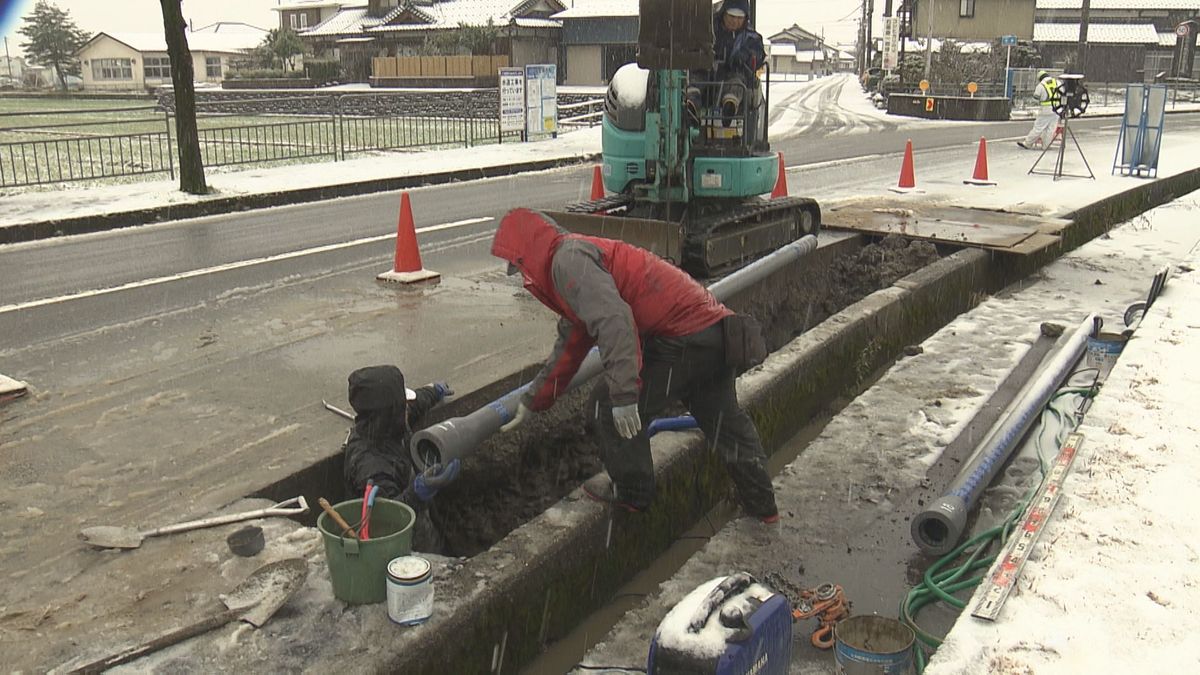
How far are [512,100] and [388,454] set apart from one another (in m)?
18.8

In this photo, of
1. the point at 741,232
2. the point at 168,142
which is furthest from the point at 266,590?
the point at 168,142

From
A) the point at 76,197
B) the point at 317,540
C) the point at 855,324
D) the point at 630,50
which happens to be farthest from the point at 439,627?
the point at 630,50

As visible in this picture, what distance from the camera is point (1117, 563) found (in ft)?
11.2

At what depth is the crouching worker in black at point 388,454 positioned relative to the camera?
4586 millimetres

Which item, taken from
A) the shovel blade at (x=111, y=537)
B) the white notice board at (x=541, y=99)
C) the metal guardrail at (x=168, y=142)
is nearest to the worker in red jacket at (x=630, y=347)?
the shovel blade at (x=111, y=537)

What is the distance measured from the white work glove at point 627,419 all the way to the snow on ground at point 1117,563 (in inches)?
54.4

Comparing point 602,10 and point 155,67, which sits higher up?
point 602,10

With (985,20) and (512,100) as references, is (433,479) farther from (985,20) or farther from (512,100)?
(985,20)

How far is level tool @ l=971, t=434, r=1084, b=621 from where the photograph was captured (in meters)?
3.18

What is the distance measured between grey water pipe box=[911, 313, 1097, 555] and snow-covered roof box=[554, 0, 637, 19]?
41.1 m

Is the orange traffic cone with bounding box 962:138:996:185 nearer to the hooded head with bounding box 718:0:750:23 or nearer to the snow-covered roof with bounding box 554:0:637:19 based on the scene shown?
the hooded head with bounding box 718:0:750:23

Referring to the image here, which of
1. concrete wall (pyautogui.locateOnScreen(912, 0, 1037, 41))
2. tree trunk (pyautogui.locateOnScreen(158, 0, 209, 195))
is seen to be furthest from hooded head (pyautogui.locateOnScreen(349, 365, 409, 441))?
concrete wall (pyautogui.locateOnScreen(912, 0, 1037, 41))

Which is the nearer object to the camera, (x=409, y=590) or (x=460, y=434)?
(x=409, y=590)

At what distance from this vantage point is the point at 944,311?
943 centimetres
